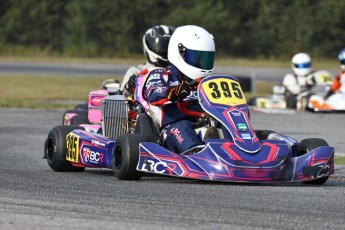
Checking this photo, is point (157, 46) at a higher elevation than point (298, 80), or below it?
higher

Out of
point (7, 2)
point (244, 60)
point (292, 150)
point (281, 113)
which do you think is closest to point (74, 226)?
point (292, 150)

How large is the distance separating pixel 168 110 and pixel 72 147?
98 centimetres

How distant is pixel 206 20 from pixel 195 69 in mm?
36375

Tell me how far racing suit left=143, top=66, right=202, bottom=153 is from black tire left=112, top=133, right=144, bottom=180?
39 cm

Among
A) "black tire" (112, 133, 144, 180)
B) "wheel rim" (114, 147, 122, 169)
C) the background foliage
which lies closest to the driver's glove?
"black tire" (112, 133, 144, 180)

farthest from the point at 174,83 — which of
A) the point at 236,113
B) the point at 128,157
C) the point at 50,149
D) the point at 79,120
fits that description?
the point at 79,120

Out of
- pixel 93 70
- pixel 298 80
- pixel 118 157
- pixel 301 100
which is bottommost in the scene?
pixel 93 70

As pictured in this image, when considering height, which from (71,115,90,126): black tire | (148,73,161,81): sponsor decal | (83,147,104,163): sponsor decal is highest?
(148,73,161,81): sponsor decal

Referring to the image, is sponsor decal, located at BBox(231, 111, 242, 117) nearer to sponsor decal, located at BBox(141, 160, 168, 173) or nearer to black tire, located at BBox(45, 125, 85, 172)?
sponsor decal, located at BBox(141, 160, 168, 173)

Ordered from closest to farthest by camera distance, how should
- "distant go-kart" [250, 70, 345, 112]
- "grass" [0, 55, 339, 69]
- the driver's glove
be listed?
the driver's glove → "distant go-kart" [250, 70, 345, 112] → "grass" [0, 55, 339, 69]

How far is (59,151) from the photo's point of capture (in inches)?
366

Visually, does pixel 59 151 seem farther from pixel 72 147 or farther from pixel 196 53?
pixel 196 53

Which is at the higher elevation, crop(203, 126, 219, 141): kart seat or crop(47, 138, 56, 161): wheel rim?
crop(203, 126, 219, 141): kart seat

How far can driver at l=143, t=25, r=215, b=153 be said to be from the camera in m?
8.62
